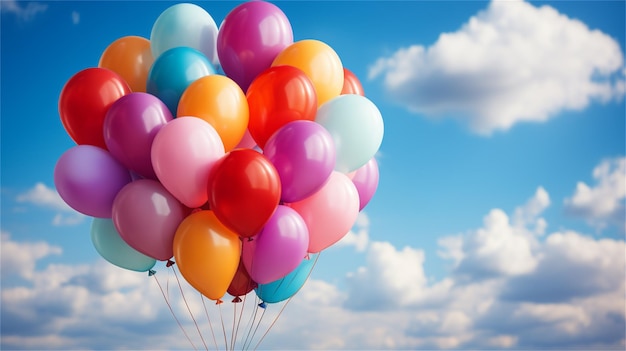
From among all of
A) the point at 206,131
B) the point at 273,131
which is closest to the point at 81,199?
the point at 206,131

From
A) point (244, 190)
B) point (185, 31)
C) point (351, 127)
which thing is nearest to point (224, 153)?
point (244, 190)

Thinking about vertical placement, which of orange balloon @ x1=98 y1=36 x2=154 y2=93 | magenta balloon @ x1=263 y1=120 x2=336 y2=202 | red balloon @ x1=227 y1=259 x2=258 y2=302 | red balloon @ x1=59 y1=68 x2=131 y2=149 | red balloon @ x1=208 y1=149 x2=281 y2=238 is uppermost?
orange balloon @ x1=98 y1=36 x2=154 y2=93

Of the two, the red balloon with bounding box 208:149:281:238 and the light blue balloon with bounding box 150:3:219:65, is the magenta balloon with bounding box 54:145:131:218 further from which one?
the light blue balloon with bounding box 150:3:219:65

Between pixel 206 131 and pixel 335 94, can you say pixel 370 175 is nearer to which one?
pixel 335 94

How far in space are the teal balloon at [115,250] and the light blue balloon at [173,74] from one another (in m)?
1.07

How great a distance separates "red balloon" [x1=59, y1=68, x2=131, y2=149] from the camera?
5.17 metres

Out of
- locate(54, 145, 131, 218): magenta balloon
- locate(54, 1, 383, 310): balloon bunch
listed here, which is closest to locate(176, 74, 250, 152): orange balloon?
locate(54, 1, 383, 310): balloon bunch

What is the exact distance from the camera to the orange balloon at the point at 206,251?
15.8 feet

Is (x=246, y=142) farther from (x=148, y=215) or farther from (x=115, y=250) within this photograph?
(x=115, y=250)

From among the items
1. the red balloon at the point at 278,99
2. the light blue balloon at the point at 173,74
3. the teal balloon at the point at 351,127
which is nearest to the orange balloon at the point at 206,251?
the red balloon at the point at 278,99

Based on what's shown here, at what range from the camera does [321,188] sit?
5121 mm

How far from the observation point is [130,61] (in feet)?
18.6

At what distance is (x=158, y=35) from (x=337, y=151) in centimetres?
167

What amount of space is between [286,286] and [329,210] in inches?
31.1
